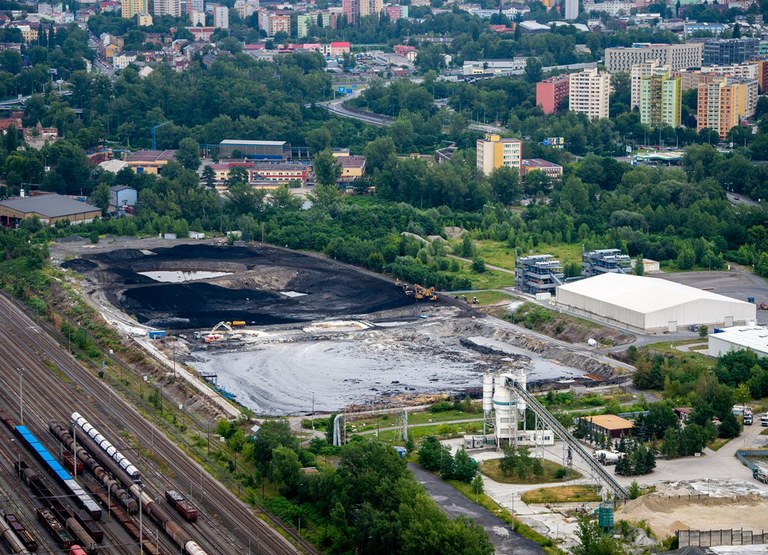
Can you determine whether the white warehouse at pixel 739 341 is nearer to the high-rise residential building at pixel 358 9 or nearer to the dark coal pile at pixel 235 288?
the dark coal pile at pixel 235 288

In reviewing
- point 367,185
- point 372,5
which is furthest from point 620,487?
point 372,5

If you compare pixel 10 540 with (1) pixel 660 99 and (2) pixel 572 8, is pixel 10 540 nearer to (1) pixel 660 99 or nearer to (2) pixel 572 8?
(1) pixel 660 99

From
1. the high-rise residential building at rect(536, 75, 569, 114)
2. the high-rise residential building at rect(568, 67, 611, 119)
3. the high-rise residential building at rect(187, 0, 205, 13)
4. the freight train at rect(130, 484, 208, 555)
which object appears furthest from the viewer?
the high-rise residential building at rect(187, 0, 205, 13)

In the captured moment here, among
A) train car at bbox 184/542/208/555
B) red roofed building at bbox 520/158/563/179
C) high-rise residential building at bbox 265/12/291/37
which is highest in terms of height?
high-rise residential building at bbox 265/12/291/37

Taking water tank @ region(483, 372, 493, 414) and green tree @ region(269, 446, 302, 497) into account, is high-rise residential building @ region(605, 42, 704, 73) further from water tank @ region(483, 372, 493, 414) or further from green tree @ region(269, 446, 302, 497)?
green tree @ region(269, 446, 302, 497)

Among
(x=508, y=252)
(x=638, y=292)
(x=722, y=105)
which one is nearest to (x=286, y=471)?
(x=638, y=292)

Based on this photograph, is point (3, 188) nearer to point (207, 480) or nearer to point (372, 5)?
point (207, 480)

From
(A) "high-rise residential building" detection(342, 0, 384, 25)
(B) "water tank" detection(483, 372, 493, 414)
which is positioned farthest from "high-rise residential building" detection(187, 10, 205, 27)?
(B) "water tank" detection(483, 372, 493, 414)

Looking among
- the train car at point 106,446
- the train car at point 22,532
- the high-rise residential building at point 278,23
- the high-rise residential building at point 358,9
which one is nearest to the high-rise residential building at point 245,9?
the high-rise residential building at point 278,23
